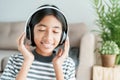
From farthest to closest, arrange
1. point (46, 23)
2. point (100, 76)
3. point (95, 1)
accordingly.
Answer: point (95, 1)
point (100, 76)
point (46, 23)

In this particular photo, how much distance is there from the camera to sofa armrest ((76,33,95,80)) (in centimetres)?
271

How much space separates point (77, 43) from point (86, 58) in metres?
0.31

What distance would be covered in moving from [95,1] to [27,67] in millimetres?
2024

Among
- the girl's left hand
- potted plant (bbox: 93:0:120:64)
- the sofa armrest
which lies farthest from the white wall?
the girl's left hand

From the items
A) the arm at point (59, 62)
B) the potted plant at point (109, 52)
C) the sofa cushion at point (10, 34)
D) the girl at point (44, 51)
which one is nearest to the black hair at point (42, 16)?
the girl at point (44, 51)

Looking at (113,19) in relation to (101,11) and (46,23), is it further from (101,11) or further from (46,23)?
(46,23)

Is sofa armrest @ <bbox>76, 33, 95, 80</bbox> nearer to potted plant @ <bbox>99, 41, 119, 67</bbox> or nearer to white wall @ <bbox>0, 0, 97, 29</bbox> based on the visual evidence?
potted plant @ <bbox>99, 41, 119, 67</bbox>

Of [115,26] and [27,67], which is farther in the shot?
[115,26]

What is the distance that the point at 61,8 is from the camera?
3529mm

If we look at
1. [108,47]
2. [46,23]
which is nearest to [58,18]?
[46,23]

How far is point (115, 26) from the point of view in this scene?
8.92 ft

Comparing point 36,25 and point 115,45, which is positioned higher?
point 36,25

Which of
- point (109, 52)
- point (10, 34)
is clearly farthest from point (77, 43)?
point (10, 34)

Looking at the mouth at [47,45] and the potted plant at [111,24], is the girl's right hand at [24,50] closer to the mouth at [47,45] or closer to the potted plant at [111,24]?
the mouth at [47,45]
